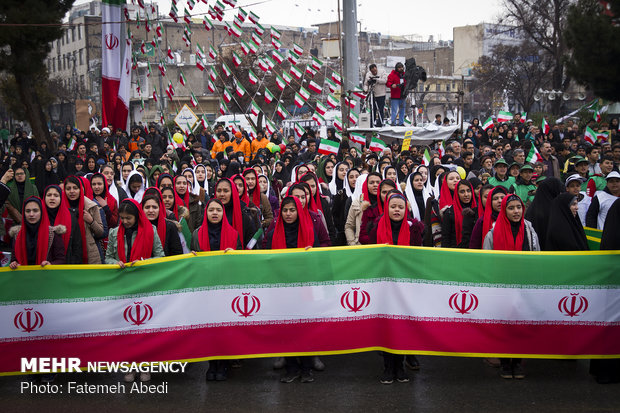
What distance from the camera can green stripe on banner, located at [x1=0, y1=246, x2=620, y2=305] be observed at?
5469 mm

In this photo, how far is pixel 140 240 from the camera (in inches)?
229

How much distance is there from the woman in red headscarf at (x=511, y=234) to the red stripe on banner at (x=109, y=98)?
14.0 meters

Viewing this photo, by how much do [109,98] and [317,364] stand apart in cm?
1373

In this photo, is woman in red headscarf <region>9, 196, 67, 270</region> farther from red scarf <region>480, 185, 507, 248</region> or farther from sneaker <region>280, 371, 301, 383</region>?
red scarf <region>480, 185, 507, 248</region>

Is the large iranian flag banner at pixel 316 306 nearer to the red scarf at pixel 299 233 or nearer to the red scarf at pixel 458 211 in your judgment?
the red scarf at pixel 299 233

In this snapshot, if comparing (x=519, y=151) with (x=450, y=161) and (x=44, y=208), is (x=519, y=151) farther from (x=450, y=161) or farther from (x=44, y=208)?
(x=44, y=208)

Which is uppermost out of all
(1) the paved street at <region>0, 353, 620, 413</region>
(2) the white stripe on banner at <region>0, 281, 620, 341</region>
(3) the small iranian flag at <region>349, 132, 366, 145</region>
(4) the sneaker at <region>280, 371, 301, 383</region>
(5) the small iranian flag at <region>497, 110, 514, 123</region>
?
(5) the small iranian flag at <region>497, 110, 514, 123</region>

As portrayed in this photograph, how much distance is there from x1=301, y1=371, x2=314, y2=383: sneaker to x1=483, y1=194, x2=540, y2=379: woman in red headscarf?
1569 mm

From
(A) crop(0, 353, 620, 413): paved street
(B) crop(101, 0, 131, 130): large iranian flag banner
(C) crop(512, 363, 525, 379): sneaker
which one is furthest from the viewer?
(B) crop(101, 0, 131, 130): large iranian flag banner

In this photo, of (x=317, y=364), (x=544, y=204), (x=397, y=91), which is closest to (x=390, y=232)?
(x=317, y=364)

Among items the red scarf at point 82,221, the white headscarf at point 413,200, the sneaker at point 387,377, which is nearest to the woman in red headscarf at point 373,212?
the white headscarf at point 413,200

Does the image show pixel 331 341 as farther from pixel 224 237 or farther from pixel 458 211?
pixel 458 211

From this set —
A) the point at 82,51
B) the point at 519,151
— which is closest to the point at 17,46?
the point at 519,151

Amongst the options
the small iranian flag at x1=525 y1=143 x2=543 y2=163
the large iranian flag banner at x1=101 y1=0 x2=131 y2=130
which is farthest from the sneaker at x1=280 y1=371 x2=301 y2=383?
the large iranian flag banner at x1=101 y1=0 x2=131 y2=130
